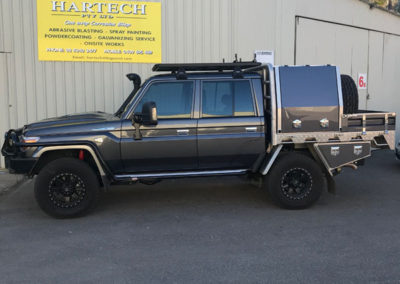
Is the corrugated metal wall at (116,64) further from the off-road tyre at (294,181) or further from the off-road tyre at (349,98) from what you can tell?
the off-road tyre at (294,181)

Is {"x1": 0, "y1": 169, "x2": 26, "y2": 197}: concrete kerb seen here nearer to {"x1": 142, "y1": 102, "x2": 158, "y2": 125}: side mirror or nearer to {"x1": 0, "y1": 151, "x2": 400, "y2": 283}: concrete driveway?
{"x1": 0, "y1": 151, "x2": 400, "y2": 283}: concrete driveway

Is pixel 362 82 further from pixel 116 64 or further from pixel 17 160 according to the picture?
pixel 17 160

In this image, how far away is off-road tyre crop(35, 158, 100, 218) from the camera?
5.50m

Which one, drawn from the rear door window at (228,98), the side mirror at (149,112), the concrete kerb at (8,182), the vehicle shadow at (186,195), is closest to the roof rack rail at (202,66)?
the rear door window at (228,98)

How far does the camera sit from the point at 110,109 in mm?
9391

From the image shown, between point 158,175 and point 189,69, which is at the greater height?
point 189,69

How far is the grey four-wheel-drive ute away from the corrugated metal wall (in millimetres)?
3289

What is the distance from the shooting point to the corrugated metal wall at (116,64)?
8.89 meters

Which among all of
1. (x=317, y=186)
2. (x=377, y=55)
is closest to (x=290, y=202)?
(x=317, y=186)

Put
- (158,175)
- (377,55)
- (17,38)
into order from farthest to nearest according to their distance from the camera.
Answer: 1. (377,55)
2. (17,38)
3. (158,175)

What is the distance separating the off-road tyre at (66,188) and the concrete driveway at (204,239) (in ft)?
0.61

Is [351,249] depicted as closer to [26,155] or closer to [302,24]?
[26,155]

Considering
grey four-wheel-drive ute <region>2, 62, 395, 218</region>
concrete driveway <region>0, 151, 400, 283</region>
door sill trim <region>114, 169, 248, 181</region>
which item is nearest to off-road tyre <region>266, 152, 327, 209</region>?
grey four-wheel-drive ute <region>2, 62, 395, 218</region>

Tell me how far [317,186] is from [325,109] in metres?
1.15
